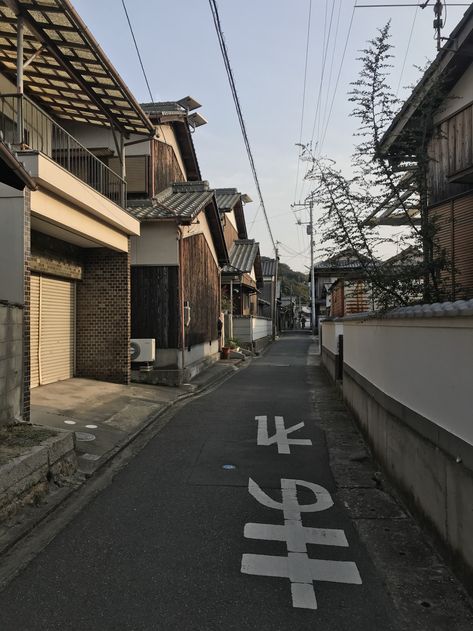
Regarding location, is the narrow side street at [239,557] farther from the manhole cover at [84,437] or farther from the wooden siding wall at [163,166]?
the wooden siding wall at [163,166]

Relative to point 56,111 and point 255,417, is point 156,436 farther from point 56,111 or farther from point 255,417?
point 56,111

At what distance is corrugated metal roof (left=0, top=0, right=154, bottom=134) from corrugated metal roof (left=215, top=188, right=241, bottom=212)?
16.2 meters

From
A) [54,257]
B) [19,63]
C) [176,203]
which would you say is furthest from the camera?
[176,203]

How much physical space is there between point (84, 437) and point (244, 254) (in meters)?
23.9

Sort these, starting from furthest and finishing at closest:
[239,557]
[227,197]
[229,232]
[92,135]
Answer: [227,197] → [229,232] → [92,135] → [239,557]

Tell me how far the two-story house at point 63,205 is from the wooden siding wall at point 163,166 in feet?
6.45

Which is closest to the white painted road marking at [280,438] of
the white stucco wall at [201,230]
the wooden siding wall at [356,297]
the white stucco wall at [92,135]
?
the wooden siding wall at [356,297]

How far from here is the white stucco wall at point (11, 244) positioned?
6887 millimetres

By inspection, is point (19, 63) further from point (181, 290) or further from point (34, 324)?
point (181, 290)

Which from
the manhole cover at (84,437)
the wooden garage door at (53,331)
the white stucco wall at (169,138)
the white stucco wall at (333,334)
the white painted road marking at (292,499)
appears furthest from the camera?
the white stucco wall at (169,138)

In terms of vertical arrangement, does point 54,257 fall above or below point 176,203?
below

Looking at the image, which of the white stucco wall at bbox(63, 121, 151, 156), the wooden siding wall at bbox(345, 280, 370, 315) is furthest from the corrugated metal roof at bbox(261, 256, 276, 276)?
the wooden siding wall at bbox(345, 280, 370, 315)

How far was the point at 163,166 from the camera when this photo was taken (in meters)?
16.0

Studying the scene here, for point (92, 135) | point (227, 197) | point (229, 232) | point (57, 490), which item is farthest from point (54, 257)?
point (227, 197)
